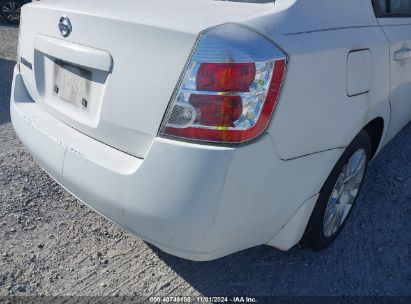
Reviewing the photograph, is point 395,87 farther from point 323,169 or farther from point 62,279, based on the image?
point 62,279

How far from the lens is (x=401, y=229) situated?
2740mm

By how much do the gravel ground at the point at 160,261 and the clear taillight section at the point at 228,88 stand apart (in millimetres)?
1018

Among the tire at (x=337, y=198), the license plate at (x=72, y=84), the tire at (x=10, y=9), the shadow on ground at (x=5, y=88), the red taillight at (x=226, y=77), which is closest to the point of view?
the red taillight at (x=226, y=77)

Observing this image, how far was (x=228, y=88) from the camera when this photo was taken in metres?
1.57

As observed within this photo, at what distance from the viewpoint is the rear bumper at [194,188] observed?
5.20ft

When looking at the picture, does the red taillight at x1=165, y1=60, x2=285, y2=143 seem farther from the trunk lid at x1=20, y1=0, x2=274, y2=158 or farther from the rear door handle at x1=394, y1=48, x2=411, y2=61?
the rear door handle at x1=394, y1=48, x2=411, y2=61

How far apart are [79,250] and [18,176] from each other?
1.05 metres

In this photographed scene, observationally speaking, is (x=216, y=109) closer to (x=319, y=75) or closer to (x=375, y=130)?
(x=319, y=75)

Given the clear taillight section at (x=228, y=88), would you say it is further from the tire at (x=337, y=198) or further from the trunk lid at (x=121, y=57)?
the tire at (x=337, y=198)

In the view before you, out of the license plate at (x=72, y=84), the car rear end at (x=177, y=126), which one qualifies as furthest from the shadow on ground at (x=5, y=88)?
the car rear end at (x=177, y=126)

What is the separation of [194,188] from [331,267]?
1.23 meters

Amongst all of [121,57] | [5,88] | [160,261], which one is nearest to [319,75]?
[121,57]

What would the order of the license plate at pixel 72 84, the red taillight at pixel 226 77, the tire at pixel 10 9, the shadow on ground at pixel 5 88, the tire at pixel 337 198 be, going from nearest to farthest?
the red taillight at pixel 226 77 → the license plate at pixel 72 84 → the tire at pixel 337 198 → the shadow on ground at pixel 5 88 → the tire at pixel 10 9

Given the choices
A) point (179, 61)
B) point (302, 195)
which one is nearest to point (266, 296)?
point (302, 195)
